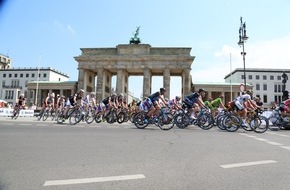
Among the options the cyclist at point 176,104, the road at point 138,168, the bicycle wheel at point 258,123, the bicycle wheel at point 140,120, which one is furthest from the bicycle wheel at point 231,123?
the road at point 138,168

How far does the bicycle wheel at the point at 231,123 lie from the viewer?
1218 cm

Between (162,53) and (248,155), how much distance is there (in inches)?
2175

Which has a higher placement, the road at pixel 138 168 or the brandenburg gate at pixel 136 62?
the brandenburg gate at pixel 136 62

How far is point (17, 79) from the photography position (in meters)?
99.0

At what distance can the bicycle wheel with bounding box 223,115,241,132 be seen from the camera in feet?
40.0

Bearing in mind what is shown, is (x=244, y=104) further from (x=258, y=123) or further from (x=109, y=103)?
(x=109, y=103)

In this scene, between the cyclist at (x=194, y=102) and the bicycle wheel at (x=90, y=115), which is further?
the bicycle wheel at (x=90, y=115)

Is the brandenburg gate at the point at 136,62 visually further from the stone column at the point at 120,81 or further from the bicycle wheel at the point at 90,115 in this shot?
the bicycle wheel at the point at 90,115

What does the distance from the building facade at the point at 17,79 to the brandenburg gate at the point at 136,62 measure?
41.8 m

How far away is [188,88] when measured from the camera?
58844mm

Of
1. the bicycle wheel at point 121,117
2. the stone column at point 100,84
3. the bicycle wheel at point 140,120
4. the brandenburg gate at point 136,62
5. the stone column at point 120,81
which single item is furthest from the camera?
the stone column at point 100,84

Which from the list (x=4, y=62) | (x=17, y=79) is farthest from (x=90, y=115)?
(x=4, y=62)

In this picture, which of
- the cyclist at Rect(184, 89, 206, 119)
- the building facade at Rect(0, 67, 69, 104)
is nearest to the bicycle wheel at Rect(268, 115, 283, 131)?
the cyclist at Rect(184, 89, 206, 119)

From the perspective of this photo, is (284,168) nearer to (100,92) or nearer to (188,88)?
(188,88)
